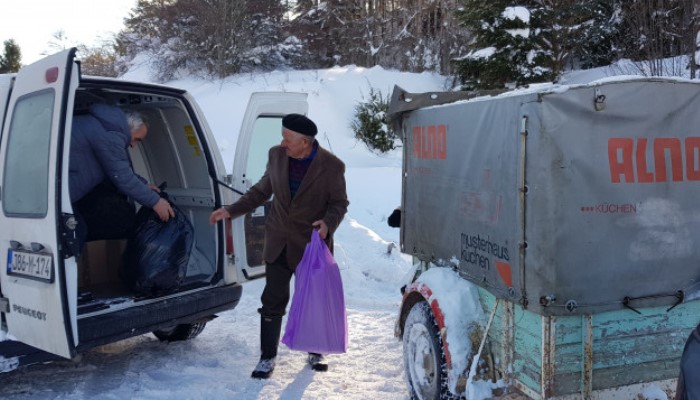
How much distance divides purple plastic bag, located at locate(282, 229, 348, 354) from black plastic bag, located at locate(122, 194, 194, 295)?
99 centimetres

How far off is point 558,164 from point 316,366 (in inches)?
101

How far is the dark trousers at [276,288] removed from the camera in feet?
14.8

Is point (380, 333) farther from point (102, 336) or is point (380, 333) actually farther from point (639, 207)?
point (639, 207)

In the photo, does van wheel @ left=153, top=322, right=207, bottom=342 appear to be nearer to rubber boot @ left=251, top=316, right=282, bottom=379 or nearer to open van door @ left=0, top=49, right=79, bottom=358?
rubber boot @ left=251, top=316, right=282, bottom=379

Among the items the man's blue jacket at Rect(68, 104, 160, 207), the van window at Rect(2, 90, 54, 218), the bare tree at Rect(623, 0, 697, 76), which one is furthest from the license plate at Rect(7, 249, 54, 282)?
the bare tree at Rect(623, 0, 697, 76)

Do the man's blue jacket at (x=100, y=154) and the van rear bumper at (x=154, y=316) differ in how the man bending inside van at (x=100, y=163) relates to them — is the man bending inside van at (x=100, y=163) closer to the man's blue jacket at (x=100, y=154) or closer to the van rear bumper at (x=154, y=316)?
the man's blue jacket at (x=100, y=154)

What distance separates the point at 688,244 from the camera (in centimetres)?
295

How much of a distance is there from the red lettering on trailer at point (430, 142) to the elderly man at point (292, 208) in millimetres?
703

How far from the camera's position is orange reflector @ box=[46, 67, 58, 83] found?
3555 mm

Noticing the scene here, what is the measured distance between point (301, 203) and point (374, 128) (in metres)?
10.8

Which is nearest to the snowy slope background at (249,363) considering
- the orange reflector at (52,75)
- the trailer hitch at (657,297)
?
the trailer hitch at (657,297)

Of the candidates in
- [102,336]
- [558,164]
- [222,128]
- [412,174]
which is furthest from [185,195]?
[222,128]

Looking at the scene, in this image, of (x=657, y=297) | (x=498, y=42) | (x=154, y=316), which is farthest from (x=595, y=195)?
(x=498, y=42)

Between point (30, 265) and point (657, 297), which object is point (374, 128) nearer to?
point (30, 265)
